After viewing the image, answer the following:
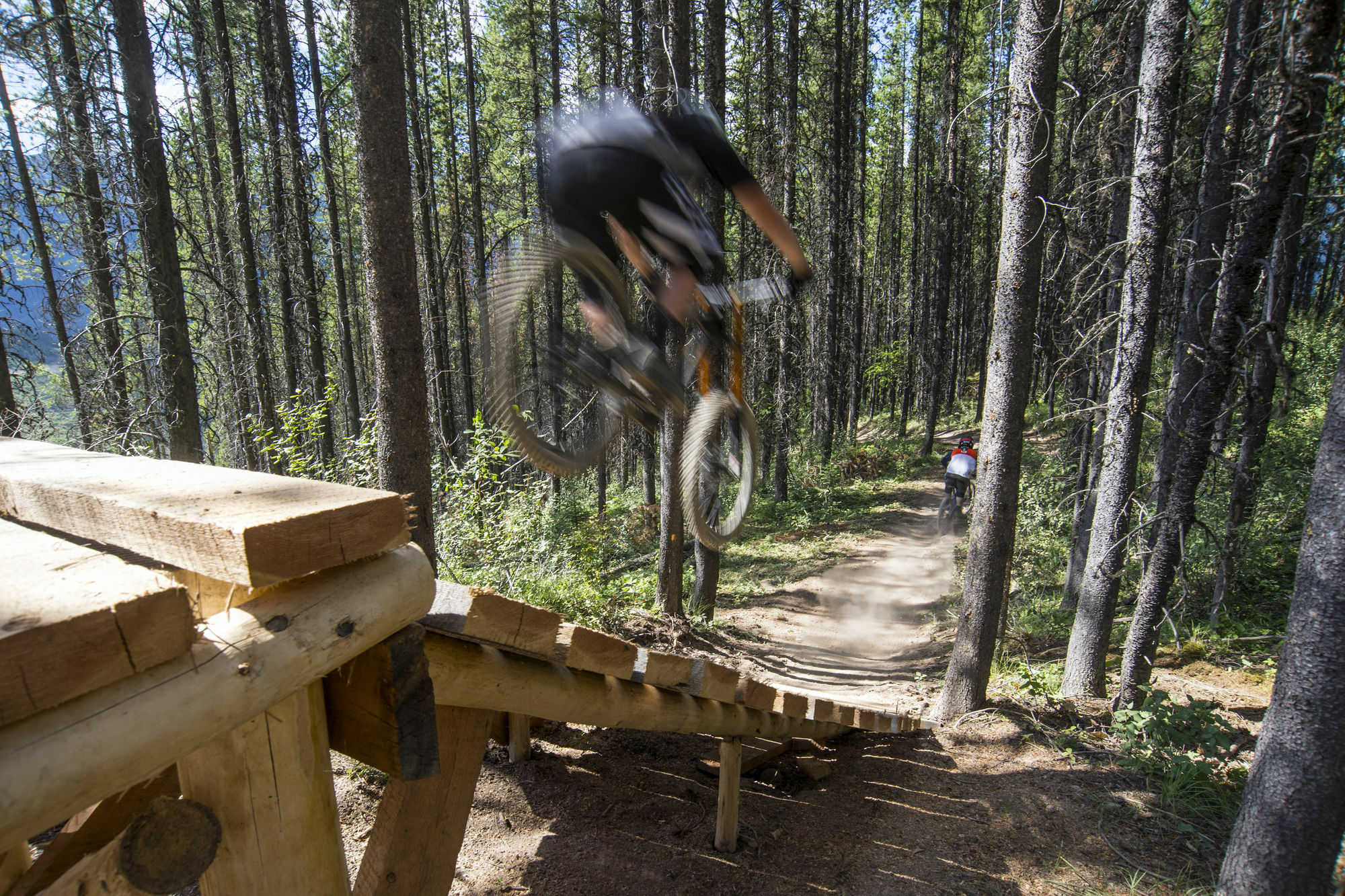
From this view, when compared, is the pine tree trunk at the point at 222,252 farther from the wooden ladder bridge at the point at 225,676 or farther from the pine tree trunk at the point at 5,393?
the wooden ladder bridge at the point at 225,676

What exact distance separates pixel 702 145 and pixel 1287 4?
12.2 feet

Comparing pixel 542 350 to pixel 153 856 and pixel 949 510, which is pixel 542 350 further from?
pixel 949 510

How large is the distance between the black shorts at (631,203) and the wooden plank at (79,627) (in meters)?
2.99

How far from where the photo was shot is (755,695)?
430cm

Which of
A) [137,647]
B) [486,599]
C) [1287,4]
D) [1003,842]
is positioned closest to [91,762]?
[137,647]

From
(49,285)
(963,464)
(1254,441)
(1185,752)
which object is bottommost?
(1185,752)

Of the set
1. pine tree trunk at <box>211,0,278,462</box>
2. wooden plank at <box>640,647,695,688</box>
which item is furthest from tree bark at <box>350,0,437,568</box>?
pine tree trunk at <box>211,0,278,462</box>

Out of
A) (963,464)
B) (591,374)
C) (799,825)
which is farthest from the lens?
(963,464)

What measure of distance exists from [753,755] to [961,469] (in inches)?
357

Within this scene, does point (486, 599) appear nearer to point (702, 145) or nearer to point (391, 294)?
point (702, 145)

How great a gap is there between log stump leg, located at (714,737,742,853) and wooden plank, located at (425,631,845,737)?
187mm

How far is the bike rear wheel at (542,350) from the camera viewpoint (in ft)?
13.4

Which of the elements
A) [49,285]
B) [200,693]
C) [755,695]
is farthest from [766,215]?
[49,285]

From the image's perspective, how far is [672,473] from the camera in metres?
8.57
